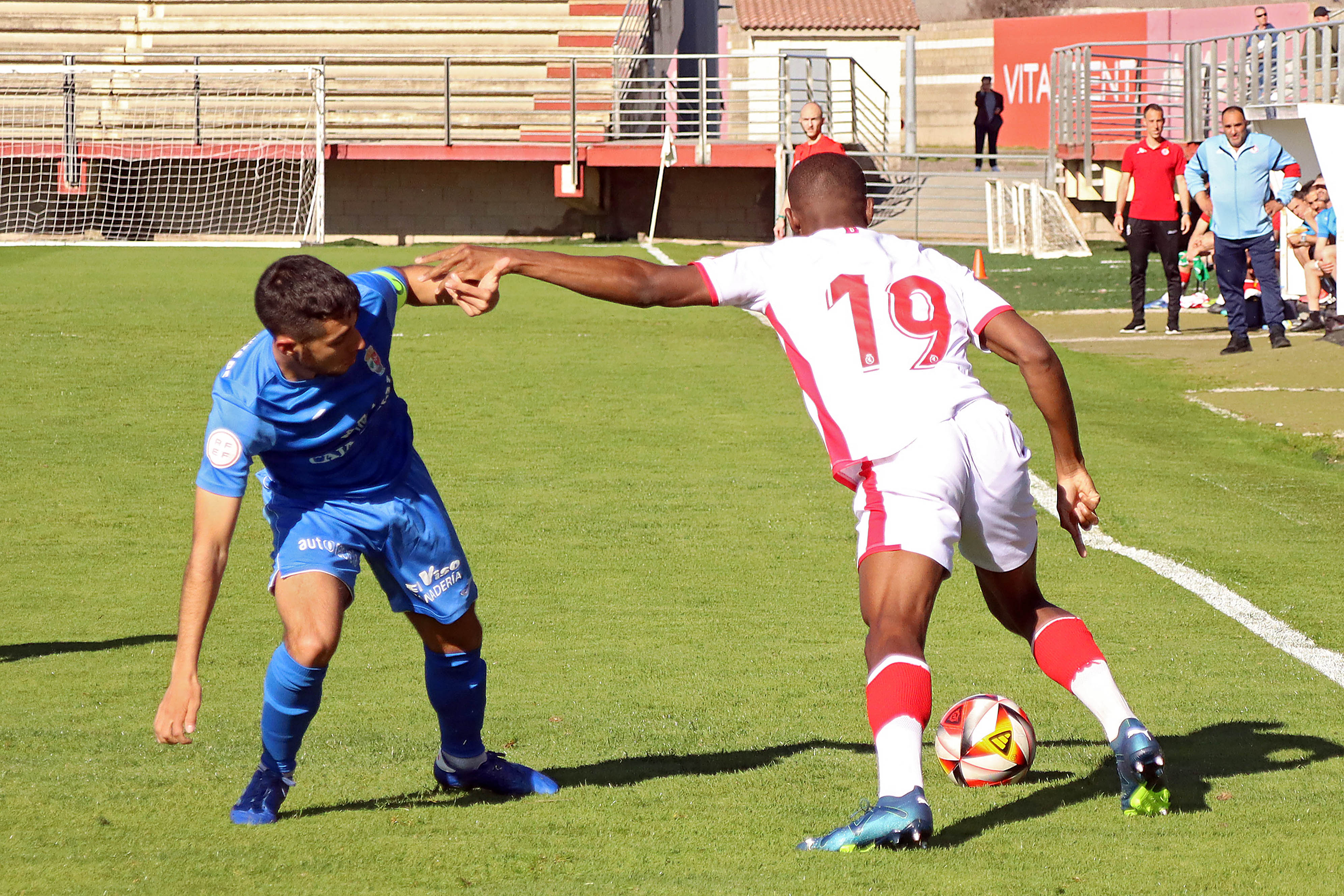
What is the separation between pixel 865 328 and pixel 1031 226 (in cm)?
2247

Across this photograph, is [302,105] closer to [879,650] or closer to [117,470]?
[117,470]

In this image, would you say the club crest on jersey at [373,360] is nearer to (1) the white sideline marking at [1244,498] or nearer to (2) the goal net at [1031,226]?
(1) the white sideline marking at [1244,498]

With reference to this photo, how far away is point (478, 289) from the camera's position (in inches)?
163

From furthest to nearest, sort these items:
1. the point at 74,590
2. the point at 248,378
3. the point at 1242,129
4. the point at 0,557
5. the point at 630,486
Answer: the point at 1242,129, the point at 630,486, the point at 0,557, the point at 74,590, the point at 248,378

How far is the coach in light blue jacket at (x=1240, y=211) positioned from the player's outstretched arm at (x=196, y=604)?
1248 cm

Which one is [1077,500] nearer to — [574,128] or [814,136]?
[814,136]

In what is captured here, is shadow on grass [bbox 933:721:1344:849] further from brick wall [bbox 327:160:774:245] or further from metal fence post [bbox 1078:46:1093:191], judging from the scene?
brick wall [bbox 327:160:774:245]

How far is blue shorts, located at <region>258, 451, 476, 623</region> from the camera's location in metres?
4.10

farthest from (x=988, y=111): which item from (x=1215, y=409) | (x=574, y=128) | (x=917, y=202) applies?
(x=1215, y=409)

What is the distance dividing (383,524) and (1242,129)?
41.6ft

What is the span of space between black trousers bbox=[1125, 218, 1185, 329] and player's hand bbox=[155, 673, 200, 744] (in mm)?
13869

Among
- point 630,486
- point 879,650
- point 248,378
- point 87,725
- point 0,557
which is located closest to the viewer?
point 879,650

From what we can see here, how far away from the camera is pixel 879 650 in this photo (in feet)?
12.1

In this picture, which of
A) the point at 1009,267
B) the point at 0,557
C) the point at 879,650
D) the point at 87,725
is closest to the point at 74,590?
the point at 0,557
